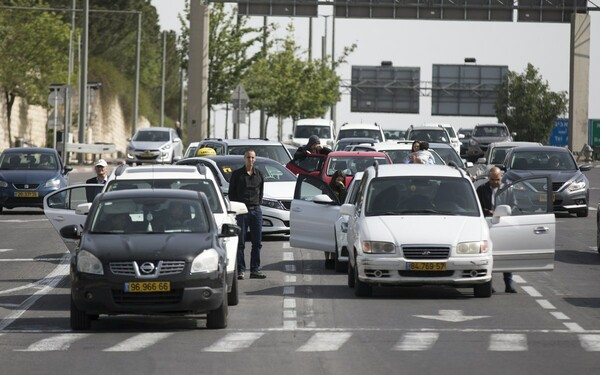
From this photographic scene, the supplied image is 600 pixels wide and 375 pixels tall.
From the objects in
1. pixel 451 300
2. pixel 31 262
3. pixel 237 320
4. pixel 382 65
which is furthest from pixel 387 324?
pixel 382 65

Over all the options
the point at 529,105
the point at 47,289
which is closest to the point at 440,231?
the point at 47,289

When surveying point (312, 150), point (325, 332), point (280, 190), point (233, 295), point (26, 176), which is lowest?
point (325, 332)

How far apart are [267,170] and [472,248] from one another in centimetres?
1278

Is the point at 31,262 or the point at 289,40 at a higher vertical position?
the point at 289,40

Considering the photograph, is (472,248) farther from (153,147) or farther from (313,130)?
(313,130)

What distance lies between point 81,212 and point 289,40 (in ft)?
252

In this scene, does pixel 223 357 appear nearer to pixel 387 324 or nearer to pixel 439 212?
pixel 387 324

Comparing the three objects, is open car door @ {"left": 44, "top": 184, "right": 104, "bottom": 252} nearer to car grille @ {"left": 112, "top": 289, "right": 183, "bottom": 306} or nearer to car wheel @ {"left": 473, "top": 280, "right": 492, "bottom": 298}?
car wheel @ {"left": 473, "top": 280, "right": 492, "bottom": 298}

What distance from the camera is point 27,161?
41.5 metres

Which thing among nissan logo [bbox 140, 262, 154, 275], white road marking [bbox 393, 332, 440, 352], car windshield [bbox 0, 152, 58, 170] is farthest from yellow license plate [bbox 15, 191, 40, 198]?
white road marking [bbox 393, 332, 440, 352]

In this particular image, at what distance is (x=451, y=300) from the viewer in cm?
2009

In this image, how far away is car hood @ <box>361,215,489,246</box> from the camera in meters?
19.9

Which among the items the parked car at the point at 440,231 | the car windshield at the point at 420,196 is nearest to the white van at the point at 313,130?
the parked car at the point at 440,231

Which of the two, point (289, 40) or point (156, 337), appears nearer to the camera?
point (156, 337)
